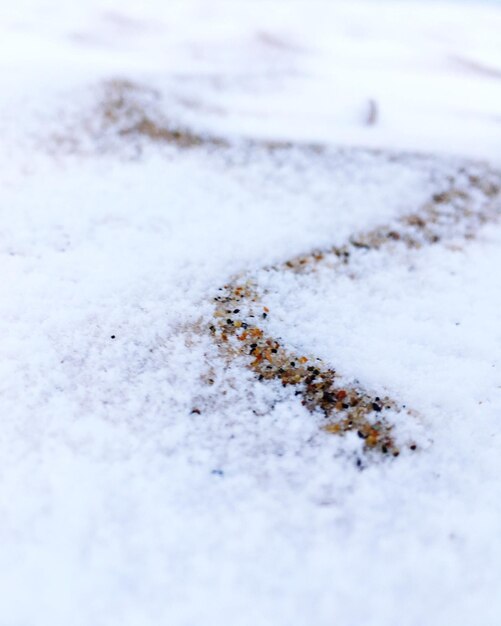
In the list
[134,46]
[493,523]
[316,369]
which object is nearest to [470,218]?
[316,369]

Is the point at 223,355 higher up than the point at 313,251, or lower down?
lower down

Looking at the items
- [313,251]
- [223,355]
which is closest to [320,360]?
[223,355]

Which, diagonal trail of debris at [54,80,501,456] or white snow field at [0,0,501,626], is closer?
white snow field at [0,0,501,626]

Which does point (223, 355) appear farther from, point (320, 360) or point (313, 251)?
point (313, 251)

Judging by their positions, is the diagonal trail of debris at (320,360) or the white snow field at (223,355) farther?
the diagonal trail of debris at (320,360)

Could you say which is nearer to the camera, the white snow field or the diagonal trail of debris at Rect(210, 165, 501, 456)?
the white snow field

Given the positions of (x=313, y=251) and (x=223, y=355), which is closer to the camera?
(x=223, y=355)

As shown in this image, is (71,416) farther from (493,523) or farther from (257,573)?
(493,523)

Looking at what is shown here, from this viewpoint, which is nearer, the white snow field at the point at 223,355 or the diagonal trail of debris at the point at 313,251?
the white snow field at the point at 223,355
